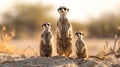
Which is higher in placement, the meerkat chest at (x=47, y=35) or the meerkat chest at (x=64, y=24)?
the meerkat chest at (x=64, y=24)

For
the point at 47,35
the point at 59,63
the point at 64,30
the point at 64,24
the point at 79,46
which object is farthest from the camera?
the point at 64,24

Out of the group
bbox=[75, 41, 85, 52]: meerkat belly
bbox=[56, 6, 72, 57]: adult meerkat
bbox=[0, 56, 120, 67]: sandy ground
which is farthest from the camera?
bbox=[56, 6, 72, 57]: adult meerkat

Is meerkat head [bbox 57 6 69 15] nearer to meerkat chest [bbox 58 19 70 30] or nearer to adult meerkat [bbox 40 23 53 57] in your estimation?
meerkat chest [bbox 58 19 70 30]

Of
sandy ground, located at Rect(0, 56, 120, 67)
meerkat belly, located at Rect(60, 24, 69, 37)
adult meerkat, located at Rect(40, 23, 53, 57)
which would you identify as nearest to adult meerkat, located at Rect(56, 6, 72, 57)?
meerkat belly, located at Rect(60, 24, 69, 37)

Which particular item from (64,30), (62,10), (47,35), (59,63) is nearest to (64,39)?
(64,30)

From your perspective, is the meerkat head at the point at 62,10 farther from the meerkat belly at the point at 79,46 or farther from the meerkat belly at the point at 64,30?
the meerkat belly at the point at 79,46

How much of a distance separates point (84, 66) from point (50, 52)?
44.0 inches

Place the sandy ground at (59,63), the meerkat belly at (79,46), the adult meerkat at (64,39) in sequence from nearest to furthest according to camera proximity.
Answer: the sandy ground at (59,63) → the meerkat belly at (79,46) → the adult meerkat at (64,39)

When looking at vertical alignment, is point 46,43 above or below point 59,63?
above

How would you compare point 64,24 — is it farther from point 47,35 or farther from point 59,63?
point 59,63

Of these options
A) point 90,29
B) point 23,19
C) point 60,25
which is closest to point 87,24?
point 90,29

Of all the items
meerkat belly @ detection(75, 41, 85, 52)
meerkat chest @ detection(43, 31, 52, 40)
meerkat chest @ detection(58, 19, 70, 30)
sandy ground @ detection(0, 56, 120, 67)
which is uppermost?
meerkat chest @ detection(58, 19, 70, 30)

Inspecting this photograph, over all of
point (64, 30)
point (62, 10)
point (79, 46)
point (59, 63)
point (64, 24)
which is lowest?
point (59, 63)

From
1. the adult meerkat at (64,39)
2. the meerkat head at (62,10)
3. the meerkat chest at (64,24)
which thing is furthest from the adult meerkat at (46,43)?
the meerkat head at (62,10)
